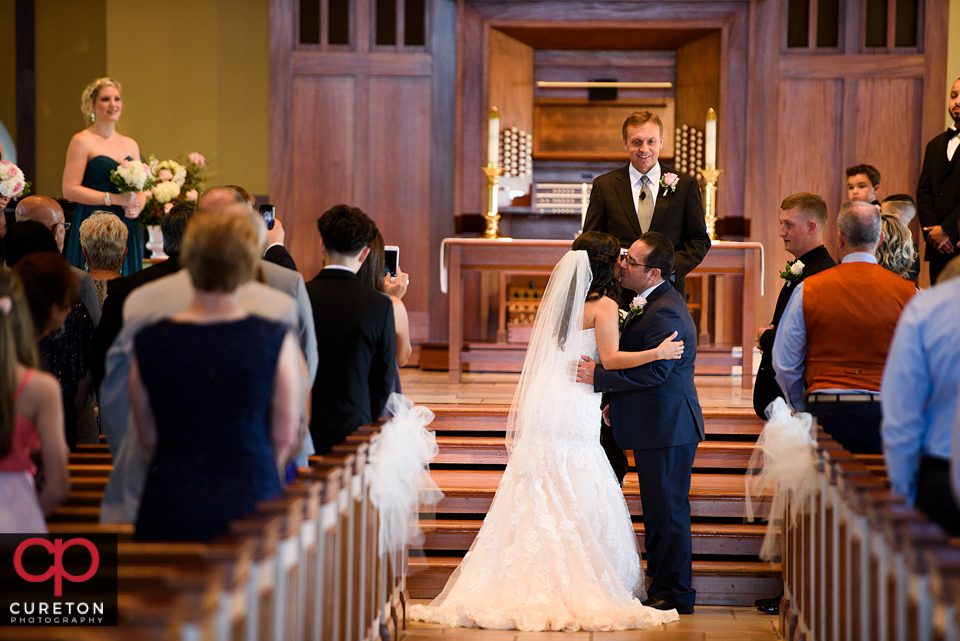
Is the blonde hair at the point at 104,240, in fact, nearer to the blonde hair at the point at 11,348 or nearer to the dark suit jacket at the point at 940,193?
the blonde hair at the point at 11,348

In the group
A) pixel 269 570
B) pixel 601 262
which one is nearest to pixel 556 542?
pixel 601 262

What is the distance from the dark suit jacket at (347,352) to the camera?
3539mm

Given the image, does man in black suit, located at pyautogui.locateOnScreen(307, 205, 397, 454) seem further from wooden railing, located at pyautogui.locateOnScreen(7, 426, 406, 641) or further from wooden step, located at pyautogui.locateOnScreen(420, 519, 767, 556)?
wooden step, located at pyautogui.locateOnScreen(420, 519, 767, 556)

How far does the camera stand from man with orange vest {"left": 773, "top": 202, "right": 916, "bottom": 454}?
3746 millimetres

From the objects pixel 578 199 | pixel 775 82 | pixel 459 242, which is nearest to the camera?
pixel 459 242

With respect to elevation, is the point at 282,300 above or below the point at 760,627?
above

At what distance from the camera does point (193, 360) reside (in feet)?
7.89

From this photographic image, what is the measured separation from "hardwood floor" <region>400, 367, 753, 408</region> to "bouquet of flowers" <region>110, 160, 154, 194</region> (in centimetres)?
216

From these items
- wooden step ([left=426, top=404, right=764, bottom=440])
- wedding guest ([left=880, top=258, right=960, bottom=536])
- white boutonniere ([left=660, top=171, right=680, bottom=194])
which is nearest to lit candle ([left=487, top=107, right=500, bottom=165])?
white boutonniere ([left=660, top=171, right=680, bottom=194])

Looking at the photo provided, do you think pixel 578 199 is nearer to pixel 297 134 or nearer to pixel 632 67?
pixel 632 67

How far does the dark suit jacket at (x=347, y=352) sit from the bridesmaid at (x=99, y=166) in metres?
3.03

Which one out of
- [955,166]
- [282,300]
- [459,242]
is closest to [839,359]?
[282,300]

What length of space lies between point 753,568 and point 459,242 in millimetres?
3239

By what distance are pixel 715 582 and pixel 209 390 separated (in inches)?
125
